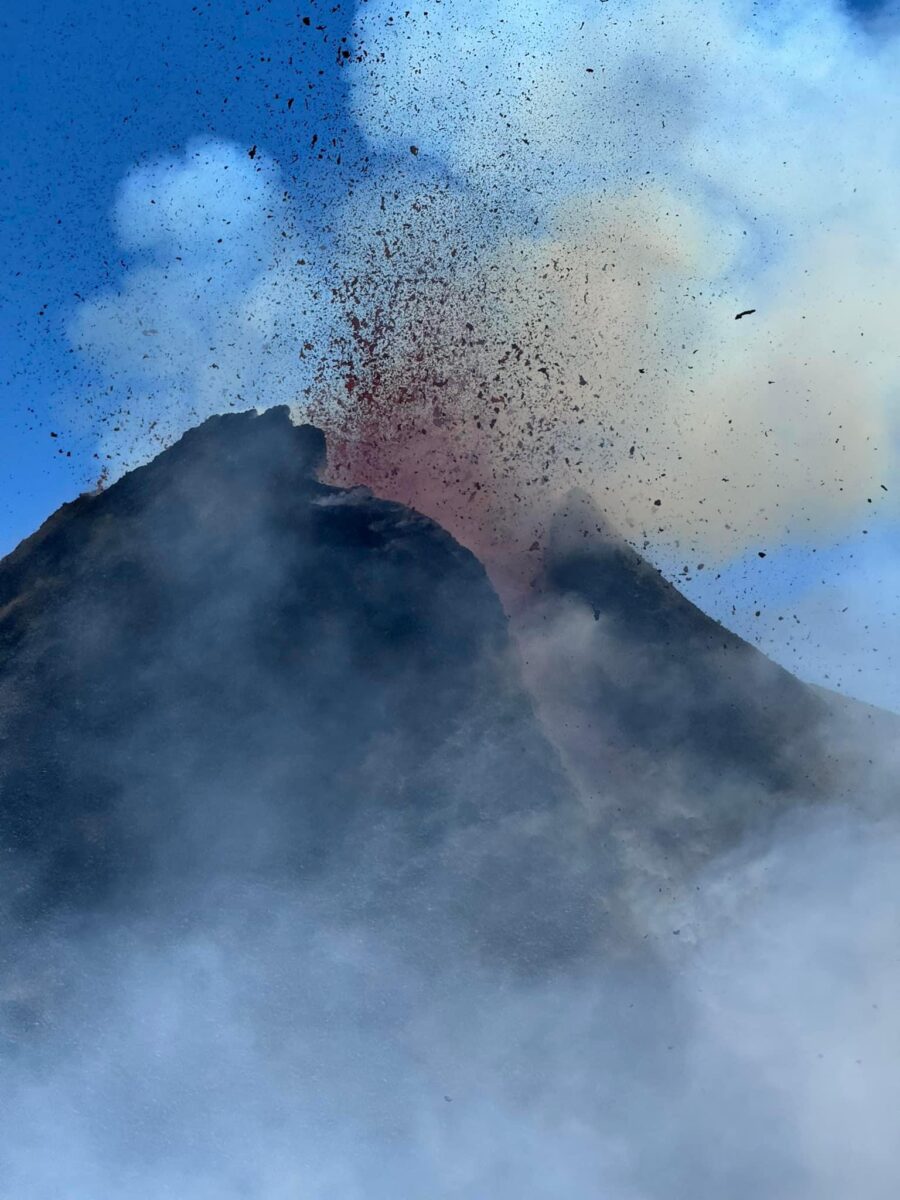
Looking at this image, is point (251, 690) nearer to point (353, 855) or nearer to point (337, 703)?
point (337, 703)

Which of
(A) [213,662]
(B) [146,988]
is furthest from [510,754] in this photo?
(B) [146,988]

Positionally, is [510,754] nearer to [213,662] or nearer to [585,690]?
[585,690]

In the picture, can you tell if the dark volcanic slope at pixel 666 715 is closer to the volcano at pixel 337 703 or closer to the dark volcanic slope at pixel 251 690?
the volcano at pixel 337 703

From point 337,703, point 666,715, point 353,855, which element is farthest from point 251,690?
point 666,715

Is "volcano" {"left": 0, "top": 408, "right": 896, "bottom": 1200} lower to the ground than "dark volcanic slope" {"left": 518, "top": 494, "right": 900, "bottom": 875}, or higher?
lower

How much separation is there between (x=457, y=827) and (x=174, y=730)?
23.5 ft

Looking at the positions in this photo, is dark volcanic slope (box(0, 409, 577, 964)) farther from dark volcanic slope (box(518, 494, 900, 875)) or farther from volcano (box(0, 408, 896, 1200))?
dark volcanic slope (box(518, 494, 900, 875))

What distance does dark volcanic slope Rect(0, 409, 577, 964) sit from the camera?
29.2m

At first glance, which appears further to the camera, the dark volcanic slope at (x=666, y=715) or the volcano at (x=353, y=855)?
the dark volcanic slope at (x=666, y=715)

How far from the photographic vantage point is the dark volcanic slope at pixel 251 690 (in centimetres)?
2923

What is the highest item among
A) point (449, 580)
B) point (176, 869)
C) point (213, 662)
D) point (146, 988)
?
point (449, 580)

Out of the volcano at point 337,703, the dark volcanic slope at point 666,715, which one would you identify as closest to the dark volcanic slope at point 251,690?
the volcano at point 337,703

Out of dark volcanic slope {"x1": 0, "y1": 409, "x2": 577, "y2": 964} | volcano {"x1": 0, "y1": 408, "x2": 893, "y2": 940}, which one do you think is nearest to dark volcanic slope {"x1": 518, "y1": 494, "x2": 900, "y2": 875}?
volcano {"x1": 0, "y1": 408, "x2": 893, "y2": 940}

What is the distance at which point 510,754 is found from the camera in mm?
30234
